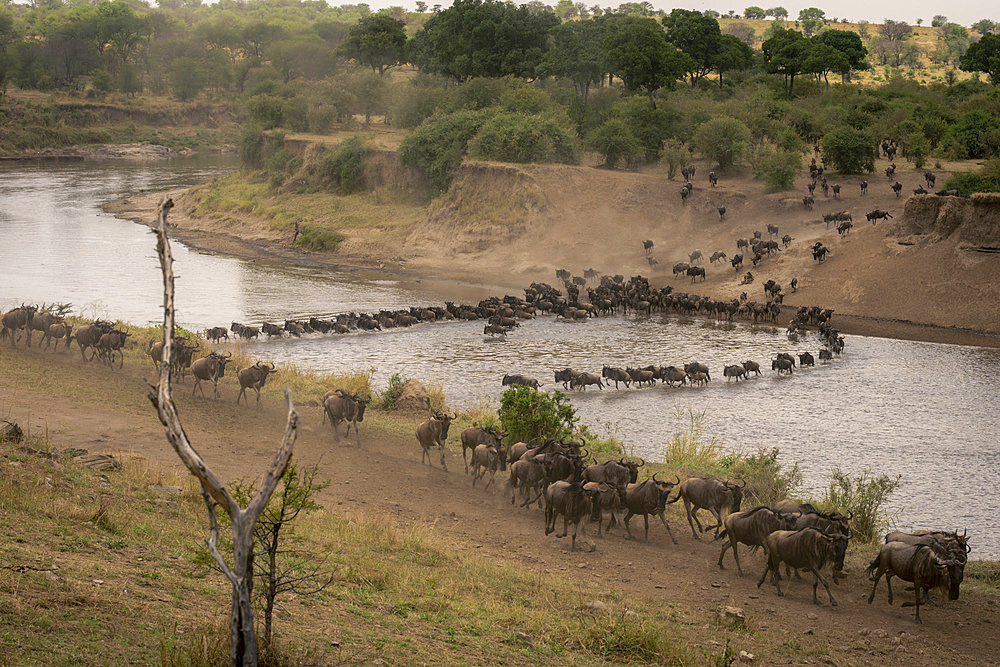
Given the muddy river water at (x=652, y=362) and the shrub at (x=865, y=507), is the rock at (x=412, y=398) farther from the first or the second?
the shrub at (x=865, y=507)

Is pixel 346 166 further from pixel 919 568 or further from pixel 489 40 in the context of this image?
pixel 919 568

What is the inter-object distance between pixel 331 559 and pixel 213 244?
145ft

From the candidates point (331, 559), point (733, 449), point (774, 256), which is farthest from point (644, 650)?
point (774, 256)

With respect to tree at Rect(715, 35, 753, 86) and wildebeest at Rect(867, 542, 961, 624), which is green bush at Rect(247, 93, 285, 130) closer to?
tree at Rect(715, 35, 753, 86)

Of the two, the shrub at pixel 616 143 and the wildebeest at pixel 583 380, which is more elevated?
the shrub at pixel 616 143

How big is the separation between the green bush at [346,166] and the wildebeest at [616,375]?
115ft

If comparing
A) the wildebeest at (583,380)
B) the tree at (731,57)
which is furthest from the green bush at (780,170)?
the tree at (731,57)

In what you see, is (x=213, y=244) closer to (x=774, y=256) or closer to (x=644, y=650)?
(x=774, y=256)

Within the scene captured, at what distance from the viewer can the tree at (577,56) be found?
66312 millimetres

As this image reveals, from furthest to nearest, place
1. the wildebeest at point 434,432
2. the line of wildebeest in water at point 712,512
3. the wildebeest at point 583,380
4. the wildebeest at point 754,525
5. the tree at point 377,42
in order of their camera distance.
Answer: the tree at point 377,42 < the wildebeest at point 583,380 < the wildebeest at point 434,432 < the wildebeest at point 754,525 < the line of wildebeest in water at point 712,512

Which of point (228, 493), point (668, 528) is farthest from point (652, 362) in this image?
point (228, 493)

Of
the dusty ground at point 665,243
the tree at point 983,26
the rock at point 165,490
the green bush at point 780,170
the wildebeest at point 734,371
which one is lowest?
the rock at point 165,490

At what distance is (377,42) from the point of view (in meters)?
86.0

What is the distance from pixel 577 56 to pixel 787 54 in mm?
17261
